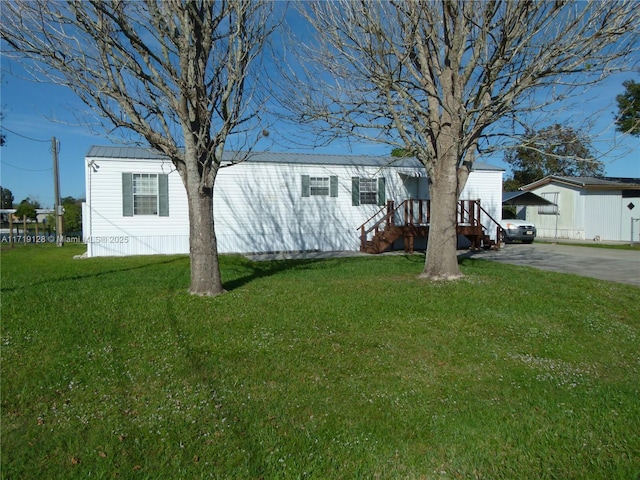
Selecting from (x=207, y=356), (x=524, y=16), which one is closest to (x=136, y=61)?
(x=207, y=356)

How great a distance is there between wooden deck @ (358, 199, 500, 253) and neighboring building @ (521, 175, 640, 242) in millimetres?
8463

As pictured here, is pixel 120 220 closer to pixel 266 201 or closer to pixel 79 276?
pixel 266 201

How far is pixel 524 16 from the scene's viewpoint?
7.57 meters

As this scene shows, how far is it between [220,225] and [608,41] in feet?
38.0

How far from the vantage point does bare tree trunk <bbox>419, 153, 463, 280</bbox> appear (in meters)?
8.59

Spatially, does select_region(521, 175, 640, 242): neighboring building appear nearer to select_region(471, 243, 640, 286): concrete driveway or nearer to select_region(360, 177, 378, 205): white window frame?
select_region(471, 243, 640, 286): concrete driveway

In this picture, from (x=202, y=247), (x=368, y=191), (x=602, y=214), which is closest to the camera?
(x=202, y=247)

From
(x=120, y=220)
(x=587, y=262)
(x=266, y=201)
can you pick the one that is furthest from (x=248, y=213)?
(x=587, y=262)

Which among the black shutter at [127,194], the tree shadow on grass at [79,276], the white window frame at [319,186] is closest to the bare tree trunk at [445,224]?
the tree shadow on grass at [79,276]

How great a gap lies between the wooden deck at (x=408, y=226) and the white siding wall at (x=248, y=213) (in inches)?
18.6

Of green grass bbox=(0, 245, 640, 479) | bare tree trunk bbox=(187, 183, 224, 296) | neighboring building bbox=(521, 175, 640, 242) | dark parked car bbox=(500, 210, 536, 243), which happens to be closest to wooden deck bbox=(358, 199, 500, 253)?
dark parked car bbox=(500, 210, 536, 243)

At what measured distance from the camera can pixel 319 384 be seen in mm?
4137

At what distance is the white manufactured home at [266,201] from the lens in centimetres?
1452

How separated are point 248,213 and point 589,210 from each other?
17926 mm
